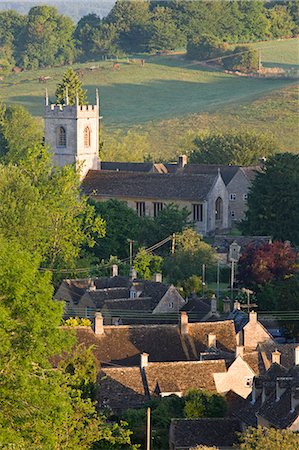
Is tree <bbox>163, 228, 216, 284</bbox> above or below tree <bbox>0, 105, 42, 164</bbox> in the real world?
above

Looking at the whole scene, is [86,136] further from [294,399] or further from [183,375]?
[294,399]

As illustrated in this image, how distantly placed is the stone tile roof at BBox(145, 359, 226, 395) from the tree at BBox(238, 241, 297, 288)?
19.5m

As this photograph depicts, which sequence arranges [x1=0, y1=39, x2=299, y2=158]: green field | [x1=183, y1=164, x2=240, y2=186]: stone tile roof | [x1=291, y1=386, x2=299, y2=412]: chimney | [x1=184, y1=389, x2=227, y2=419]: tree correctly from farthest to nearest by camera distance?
[x1=0, y1=39, x2=299, y2=158]: green field < [x1=183, y1=164, x2=240, y2=186]: stone tile roof < [x1=184, y1=389, x2=227, y2=419]: tree < [x1=291, y1=386, x2=299, y2=412]: chimney

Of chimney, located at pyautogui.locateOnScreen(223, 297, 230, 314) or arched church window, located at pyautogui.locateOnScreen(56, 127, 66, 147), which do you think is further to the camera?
arched church window, located at pyautogui.locateOnScreen(56, 127, 66, 147)

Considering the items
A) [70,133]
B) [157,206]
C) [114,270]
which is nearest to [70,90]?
[70,133]

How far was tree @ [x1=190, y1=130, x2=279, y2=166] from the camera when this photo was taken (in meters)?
115

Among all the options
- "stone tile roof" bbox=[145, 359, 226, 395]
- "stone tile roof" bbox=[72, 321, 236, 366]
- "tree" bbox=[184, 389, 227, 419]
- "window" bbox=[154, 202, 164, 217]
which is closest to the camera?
"tree" bbox=[184, 389, 227, 419]

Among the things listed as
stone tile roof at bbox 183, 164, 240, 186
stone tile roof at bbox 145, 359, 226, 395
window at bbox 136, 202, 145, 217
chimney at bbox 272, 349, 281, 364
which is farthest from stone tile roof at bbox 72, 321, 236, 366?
stone tile roof at bbox 183, 164, 240, 186

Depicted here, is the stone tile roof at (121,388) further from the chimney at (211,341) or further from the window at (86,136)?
the window at (86,136)

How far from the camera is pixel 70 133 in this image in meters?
104

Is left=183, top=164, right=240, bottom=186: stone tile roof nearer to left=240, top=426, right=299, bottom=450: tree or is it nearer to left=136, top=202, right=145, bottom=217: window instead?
left=136, top=202, right=145, bottom=217: window

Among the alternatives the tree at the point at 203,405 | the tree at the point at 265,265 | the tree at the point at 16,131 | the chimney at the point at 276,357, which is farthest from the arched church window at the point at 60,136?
the tree at the point at 203,405

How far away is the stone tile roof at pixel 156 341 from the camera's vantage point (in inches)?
2210

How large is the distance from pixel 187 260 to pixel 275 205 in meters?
12.2
